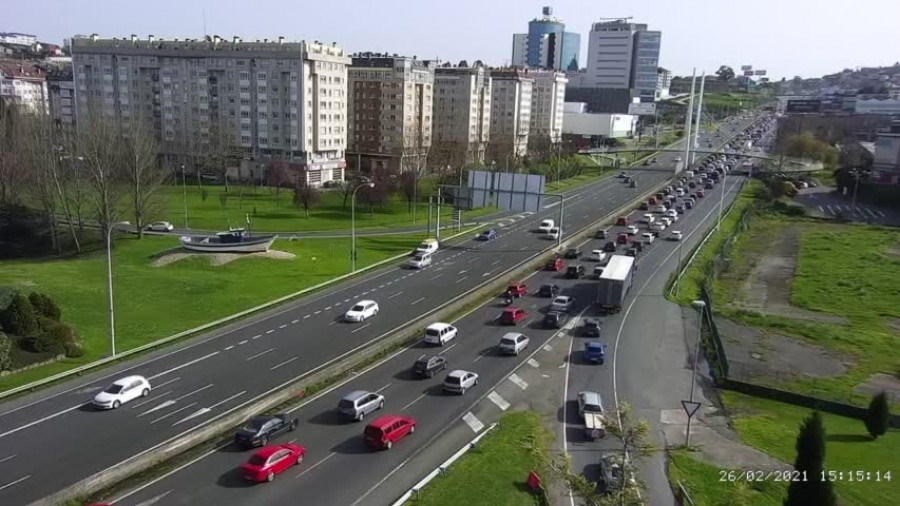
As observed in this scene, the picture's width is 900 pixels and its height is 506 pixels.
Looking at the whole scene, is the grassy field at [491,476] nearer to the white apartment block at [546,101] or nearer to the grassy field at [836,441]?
the grassy field at [836,441]

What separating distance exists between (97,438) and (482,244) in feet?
155

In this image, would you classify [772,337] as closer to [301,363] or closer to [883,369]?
[883,369]

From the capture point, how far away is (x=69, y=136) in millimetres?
74062

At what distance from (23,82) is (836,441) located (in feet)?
579

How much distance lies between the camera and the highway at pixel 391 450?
75.2ft

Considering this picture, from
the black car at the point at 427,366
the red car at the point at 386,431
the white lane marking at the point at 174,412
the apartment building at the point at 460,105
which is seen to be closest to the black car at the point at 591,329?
the black car at the point at 427,366

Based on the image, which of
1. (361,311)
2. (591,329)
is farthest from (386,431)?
(591,329)

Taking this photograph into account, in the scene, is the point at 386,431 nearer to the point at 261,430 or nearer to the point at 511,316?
the point at 261,430

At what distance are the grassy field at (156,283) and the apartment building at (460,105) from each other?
78.4 meters

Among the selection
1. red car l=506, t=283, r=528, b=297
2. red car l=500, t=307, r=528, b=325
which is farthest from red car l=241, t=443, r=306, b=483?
red car l=506, t=283, r=528, b=297

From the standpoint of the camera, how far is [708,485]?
24.4 m

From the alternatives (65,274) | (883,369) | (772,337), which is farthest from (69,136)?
(883,369)

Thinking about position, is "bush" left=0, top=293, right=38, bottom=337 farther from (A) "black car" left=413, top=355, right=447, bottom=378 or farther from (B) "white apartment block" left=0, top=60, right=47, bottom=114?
(B) "white apartment block" left=0, top=60, right=47, bottom=114

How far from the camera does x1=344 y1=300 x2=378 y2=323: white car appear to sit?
42.7 metres
